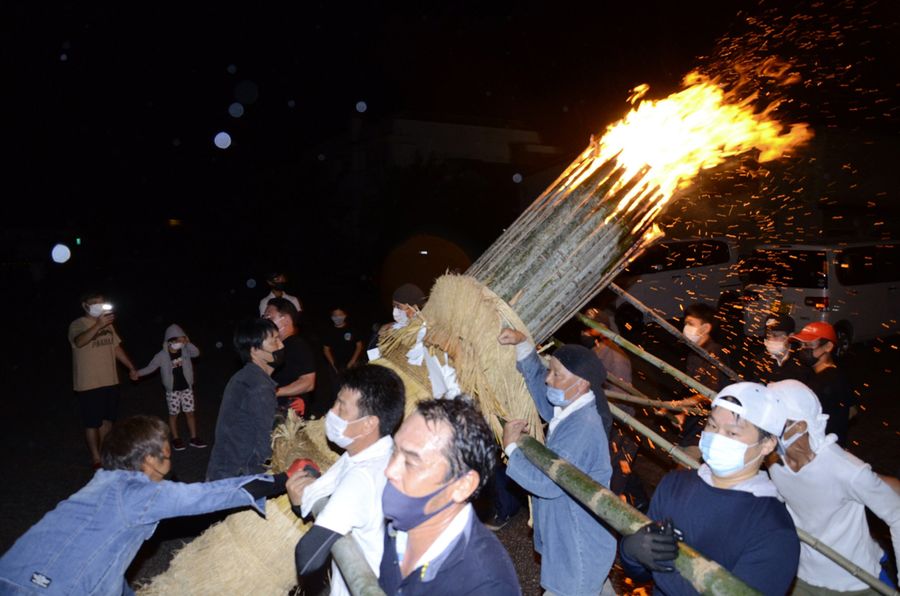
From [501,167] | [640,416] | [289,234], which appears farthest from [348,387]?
[289,234]

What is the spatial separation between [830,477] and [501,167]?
25.4 m

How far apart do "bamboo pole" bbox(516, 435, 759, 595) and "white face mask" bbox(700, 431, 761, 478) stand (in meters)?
0.60

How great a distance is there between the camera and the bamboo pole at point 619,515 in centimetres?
174

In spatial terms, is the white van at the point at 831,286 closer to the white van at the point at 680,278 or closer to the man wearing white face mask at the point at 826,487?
the white van at the point at 680,278

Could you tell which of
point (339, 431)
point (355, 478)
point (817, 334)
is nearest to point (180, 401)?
point (339, 431)

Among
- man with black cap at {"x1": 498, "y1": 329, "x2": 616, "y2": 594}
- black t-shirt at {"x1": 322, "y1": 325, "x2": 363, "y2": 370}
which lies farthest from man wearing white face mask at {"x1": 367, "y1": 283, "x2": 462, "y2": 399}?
black t-shirt at {"x1": 322, "y1": 325, "x2": 363, "y2": 370}

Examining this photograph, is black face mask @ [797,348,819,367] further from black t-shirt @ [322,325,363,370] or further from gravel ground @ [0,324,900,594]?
black t-shirt @ [322,325,363,370]

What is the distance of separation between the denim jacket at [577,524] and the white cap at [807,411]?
91 cm

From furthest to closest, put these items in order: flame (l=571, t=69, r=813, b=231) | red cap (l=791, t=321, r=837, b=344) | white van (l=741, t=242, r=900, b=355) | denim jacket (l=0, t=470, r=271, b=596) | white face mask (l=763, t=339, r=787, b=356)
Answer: white van (l=741, t=242, r=900, b=355) → white face mask (l=763, t=339, r=787, b=356) → red cap (l=791, t=321, r=837, b=344) → flame (l=571, t=69, r=813, b=231) → denim jacket (l=0, t=470, r=271, b=596)

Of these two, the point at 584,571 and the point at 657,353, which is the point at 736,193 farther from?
the point at 584,571

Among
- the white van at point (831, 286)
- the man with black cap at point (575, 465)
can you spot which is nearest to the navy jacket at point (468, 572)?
the man with black cap at point (575, 465)

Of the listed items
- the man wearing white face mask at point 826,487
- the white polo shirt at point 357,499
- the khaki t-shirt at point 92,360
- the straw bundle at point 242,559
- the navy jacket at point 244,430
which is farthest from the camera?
the khaki t-shirt at point 92,360

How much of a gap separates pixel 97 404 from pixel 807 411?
639 centimetres

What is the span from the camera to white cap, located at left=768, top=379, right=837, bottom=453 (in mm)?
2996
